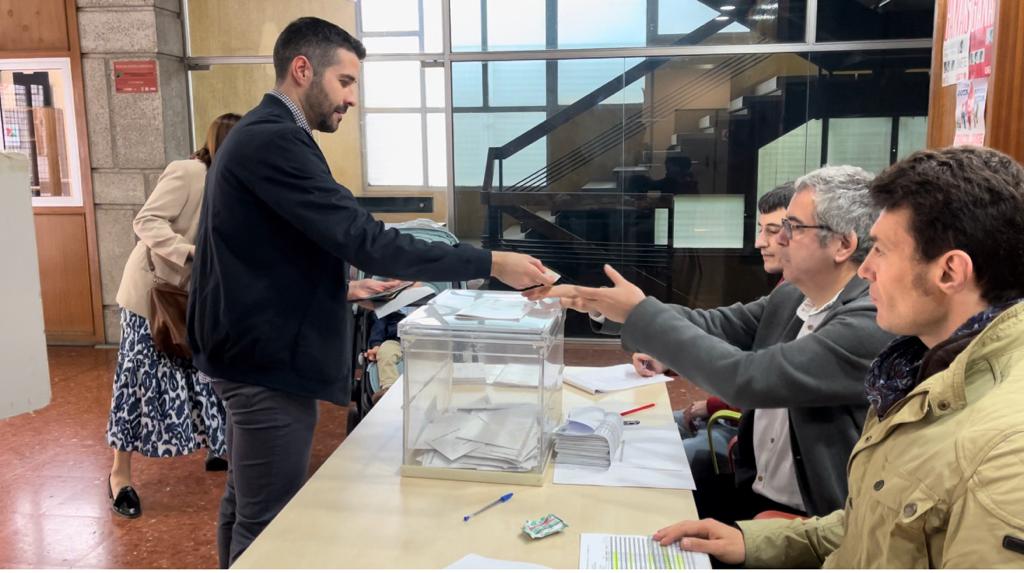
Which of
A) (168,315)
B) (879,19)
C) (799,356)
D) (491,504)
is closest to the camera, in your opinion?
(491,504)

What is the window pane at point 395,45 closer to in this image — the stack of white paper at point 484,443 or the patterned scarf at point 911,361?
the stack of white paper at point 484,443

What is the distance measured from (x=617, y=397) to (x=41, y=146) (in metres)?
5.09

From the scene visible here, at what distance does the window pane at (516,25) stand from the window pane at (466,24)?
80 millimetres

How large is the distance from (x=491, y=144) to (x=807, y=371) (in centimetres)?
420

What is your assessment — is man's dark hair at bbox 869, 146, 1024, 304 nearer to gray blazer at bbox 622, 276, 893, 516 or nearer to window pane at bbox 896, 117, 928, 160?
gray blazer at bbox 622, 276, 893, 516

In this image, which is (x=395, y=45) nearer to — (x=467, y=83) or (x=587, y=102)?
(x=467, y=83)

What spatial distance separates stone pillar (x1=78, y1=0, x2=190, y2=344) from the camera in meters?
5.34

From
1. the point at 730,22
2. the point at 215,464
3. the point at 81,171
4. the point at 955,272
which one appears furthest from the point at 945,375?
the point at 81,171

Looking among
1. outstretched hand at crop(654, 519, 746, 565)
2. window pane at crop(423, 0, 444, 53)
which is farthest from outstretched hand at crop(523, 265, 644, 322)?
window pane at crop(423, 0, 444, 53)

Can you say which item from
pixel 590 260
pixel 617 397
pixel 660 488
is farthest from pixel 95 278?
pixel 660 488

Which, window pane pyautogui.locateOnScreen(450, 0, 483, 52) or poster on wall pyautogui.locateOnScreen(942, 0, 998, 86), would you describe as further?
window pane pyautogui.locateOnScreen(450, 0, 483, 52)

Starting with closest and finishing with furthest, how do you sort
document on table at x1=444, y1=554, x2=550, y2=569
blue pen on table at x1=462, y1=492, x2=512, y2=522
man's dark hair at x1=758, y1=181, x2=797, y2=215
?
1. document on table at x1=444, y1=554, x2=550, y2=569
2. blue pen on table at x1=462, y1=492, x2=512, y2=522
3. man's dark hair at x1=758, y1=181, x2=797, y2=215

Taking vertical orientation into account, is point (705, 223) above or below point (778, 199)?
below

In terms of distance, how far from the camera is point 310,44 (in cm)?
200
